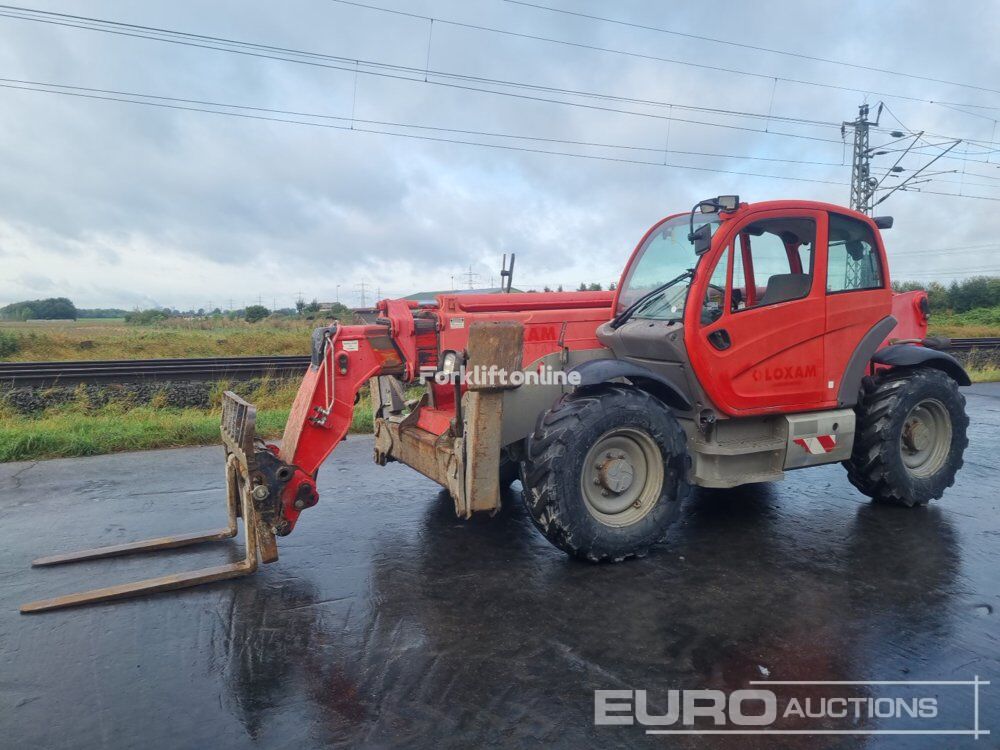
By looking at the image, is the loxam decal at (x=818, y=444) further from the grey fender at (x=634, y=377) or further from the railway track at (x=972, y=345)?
the railway track at (x=972, y=345)

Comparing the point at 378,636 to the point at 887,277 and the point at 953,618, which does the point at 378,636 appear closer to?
the point at 953,618

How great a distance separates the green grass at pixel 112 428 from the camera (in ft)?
25.0

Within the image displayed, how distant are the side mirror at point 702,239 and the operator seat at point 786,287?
789 millimetres

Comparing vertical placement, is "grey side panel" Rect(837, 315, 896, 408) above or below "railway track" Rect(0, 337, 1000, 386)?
above

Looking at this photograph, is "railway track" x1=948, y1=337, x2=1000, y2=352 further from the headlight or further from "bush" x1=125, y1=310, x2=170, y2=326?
"bush" x1=125, y1=310, x2=170, y2=326

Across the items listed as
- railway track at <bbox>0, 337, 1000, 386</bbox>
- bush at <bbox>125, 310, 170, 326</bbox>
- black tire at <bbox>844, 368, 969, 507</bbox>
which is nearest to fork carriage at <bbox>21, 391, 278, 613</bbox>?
black tire at <bbox>844, 368, 969, 507</bbox>

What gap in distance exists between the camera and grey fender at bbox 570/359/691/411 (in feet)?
14.6

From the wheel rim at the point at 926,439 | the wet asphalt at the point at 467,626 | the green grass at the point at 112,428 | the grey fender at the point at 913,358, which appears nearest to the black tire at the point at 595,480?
the wet asphalt at the point at 467,626

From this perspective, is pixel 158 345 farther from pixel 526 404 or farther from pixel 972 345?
pixel 972 345

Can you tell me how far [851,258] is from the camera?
17.6 feet

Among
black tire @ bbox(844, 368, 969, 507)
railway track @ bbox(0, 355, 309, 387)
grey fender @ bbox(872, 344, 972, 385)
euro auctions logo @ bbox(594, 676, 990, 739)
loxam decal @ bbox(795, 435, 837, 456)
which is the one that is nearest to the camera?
euro auctions logo @ bbox(594, 676, 990, 739)

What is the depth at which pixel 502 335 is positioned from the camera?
4.18 m

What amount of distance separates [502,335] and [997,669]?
304 centimetres

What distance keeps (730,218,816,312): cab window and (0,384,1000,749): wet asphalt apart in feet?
5.87
